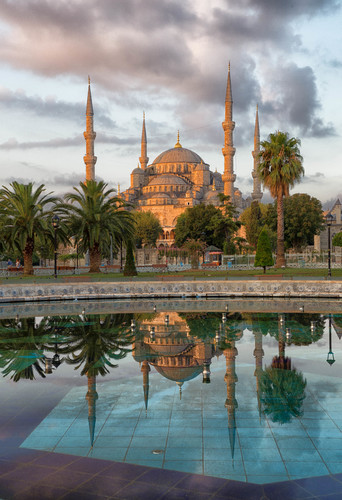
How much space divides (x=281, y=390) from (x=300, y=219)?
48922 millimetres

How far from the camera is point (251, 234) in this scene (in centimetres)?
6303

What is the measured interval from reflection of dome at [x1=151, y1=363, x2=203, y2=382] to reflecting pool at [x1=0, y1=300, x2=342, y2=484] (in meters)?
0.02

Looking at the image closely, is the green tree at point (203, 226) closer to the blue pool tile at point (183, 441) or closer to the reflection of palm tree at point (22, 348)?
the reflection of palm tree at point (22, 348)

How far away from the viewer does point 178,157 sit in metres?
118

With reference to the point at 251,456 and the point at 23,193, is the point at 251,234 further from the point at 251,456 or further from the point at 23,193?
the point at 251,456

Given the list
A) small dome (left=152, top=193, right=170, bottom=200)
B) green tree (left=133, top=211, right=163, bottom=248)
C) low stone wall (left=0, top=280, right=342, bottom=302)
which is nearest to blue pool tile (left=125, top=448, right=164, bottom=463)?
low stone wall (left=0, top=280, right=342, bottom=302)

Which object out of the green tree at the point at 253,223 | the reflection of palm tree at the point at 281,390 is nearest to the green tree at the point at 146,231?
the green tree at the point at 253,223

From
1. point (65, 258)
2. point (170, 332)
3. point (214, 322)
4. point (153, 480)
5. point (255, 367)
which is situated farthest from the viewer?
point (65, 258)

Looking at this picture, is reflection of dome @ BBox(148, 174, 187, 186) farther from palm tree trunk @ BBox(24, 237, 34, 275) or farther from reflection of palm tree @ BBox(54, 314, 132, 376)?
reflection of palm tree @ BBox(54, 314, 132, 376)

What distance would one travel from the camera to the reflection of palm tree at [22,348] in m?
9.44

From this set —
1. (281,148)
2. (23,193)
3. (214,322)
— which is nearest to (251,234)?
(281,148)

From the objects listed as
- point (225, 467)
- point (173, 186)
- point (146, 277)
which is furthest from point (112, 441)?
point (173, 186)

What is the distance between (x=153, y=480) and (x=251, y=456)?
4.01 ft

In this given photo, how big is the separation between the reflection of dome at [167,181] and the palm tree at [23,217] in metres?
79.6
